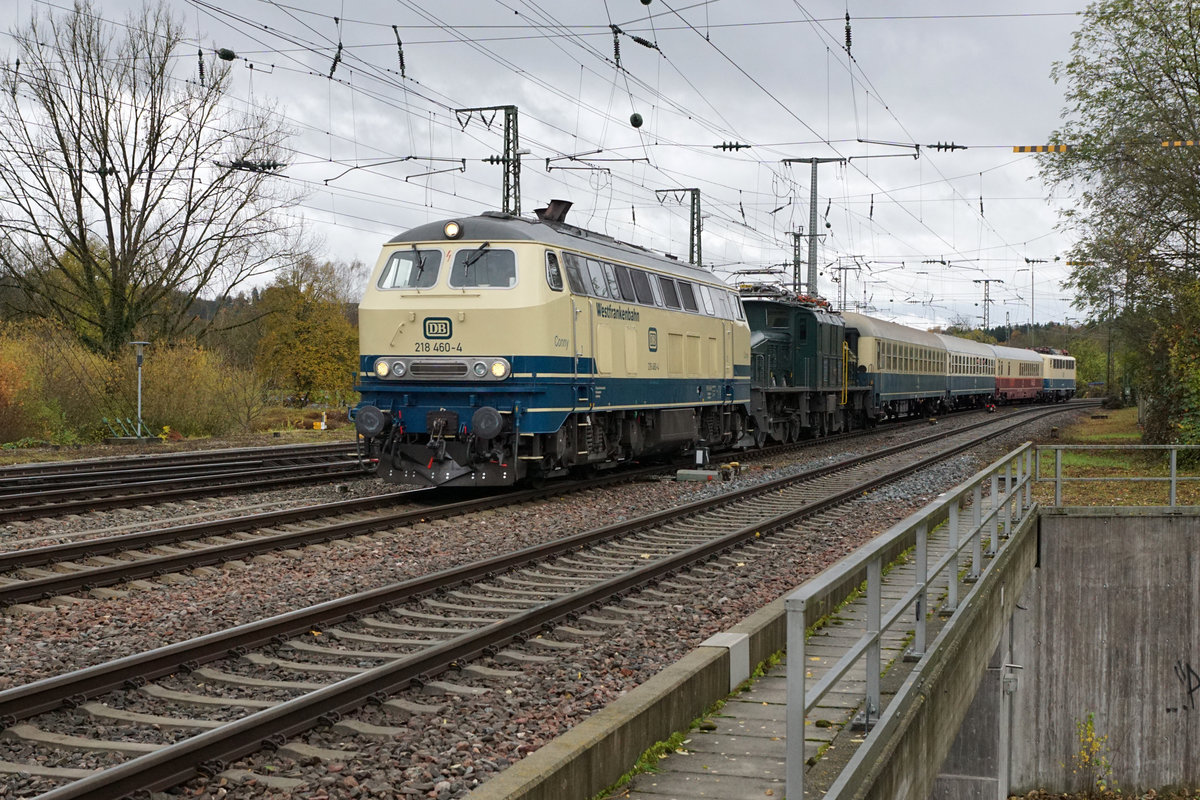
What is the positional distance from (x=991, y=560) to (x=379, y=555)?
19.0ft

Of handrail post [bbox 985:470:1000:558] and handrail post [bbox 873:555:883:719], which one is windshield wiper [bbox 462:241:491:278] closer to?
handrail post [bbox 985:470:1000:558]

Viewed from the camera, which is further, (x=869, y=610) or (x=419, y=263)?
(x=419, y=263)

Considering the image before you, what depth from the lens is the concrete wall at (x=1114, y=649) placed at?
50.9ft

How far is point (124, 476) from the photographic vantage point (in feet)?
57.4

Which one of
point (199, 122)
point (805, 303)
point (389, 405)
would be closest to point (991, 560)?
point (389, 405)

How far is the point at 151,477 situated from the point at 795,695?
51.6 feet

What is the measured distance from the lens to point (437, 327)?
47.7 feet

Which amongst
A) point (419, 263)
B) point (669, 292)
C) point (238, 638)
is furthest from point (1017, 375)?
point (238, 638)

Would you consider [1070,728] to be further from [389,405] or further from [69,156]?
[69,156]

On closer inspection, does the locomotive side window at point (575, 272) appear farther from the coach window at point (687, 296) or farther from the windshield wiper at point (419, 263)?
the coach window at point (687, 296)

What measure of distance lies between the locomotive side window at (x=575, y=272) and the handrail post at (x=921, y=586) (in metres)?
9.35

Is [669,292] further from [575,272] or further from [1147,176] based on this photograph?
[1147,176]

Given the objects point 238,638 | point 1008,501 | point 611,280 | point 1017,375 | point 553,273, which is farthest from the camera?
point 1017,375

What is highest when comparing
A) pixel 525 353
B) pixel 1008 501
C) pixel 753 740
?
pixel 525 353
